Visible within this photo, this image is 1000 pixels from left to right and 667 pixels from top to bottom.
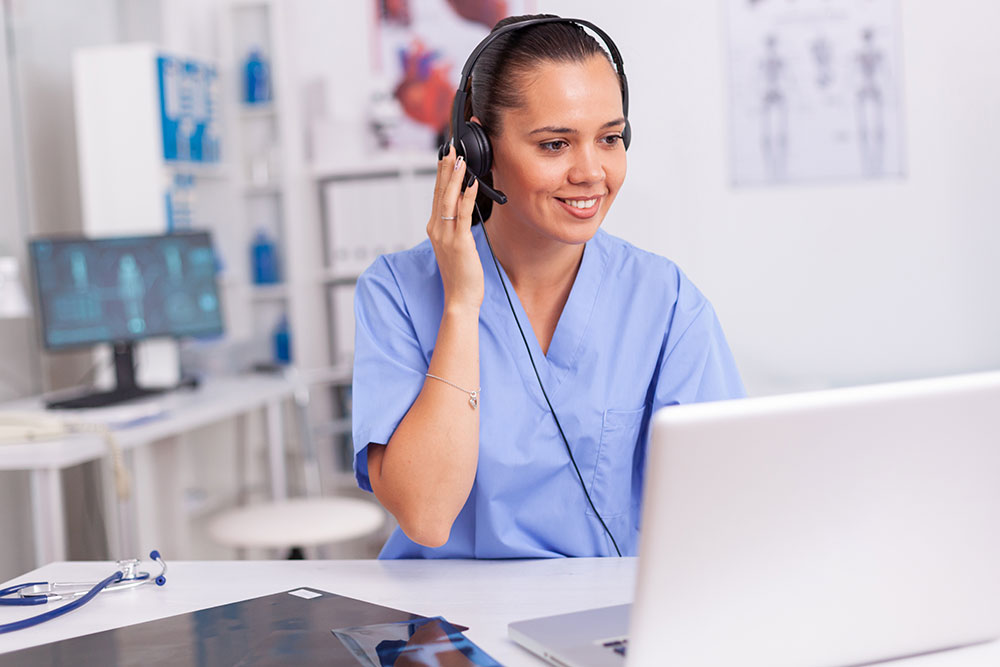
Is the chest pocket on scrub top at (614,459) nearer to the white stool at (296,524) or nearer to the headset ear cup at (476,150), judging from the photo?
the headset ear cup at (476,150)

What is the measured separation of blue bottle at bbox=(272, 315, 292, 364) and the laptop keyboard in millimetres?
3239

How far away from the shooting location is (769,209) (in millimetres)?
1874

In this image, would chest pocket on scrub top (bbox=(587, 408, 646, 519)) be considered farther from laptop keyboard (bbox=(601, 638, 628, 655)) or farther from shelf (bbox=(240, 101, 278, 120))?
shelf (bbox=(240, 101, 278, 120))

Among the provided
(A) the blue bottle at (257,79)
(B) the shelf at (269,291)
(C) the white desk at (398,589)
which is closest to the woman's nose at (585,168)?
(C) the white desk at (398,589)

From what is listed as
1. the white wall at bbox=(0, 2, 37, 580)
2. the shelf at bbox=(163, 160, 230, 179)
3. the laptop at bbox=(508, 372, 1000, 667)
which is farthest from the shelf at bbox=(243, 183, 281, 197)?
the laptop at bbox=(508, 372, 1000, 667)

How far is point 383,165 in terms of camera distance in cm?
372

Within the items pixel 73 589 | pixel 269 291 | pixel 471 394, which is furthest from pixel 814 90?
pixel 269 291

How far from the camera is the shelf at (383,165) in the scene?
12.2ft

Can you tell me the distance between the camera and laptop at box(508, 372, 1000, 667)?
2.10 feet

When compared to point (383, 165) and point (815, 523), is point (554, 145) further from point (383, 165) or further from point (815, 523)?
point (383, 165)

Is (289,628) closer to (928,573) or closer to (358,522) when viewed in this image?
(928,573)

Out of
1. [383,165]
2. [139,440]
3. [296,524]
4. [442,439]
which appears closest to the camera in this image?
[442,439]

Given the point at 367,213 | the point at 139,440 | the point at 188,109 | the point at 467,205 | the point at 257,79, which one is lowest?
the point at 139,440

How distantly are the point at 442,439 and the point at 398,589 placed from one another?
0.18 metres
